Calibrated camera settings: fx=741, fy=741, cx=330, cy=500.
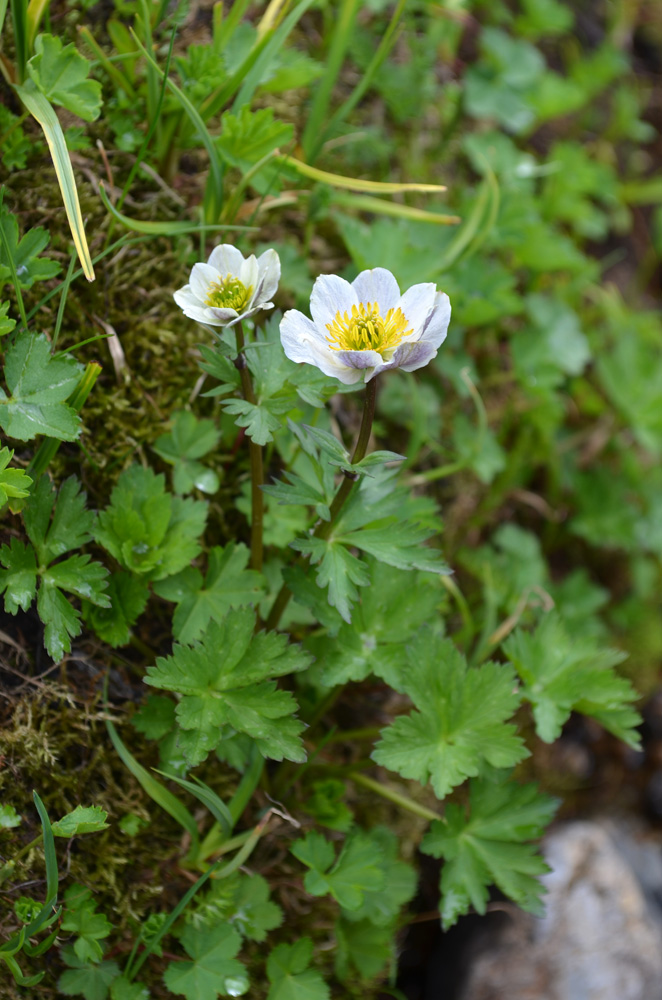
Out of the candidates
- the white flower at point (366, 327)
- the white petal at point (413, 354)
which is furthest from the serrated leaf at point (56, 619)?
the white petal at point (413, 354)

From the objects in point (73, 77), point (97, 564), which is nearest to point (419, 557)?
point (97, 564)

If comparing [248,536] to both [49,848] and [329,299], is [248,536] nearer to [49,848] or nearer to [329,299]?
[329,299]

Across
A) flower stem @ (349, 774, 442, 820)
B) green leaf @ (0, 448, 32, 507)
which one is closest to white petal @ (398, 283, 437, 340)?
green leaf @ (0, 448, 32, 507)

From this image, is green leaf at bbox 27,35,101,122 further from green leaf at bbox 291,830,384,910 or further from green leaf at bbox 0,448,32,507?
green leaf at bbox 291,830,384,910

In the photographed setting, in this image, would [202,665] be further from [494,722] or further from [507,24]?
[507,24]

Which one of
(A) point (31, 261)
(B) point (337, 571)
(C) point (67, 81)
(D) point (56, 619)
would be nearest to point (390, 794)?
(B) point (337, 571)

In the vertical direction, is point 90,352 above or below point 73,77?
below

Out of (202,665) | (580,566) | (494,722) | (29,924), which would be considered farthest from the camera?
(580,566)
